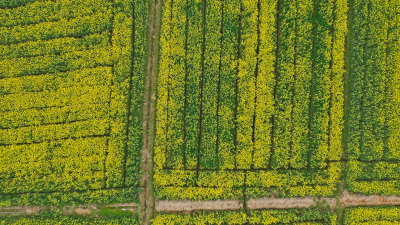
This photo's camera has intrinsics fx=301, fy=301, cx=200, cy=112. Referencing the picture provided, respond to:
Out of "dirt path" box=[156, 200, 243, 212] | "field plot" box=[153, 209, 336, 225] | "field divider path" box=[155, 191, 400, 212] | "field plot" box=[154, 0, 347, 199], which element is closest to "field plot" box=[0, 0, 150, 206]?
"field plot" box=[154, 0, 347, 199]

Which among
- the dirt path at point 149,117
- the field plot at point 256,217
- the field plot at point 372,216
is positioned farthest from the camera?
the dirt path at point 149,117

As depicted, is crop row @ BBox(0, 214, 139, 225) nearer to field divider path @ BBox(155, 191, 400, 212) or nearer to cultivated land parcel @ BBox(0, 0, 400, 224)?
cultivated land parcel @ BBox(0, 0, 400, 224)

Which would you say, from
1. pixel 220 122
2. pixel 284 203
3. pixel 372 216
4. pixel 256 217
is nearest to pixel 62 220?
pixel 220 122

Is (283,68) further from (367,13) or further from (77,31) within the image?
(77,31)

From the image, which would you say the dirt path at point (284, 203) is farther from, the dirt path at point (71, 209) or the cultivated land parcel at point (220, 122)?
the dirt path at point (71, 209)

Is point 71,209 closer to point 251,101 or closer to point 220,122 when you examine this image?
point 220,122

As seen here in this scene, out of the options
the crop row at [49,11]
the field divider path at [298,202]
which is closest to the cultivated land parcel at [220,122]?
the field divider path at [298,202]
